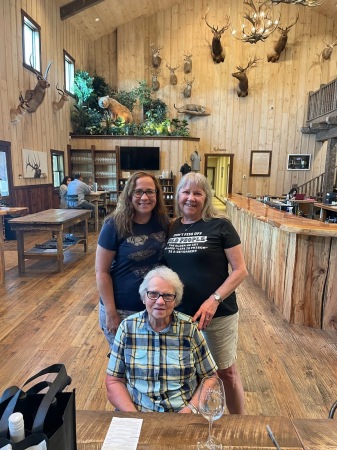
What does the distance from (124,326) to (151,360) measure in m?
0.17

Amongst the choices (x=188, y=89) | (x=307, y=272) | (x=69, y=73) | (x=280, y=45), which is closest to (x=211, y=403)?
(x=307, y=272)

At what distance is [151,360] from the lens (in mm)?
1279

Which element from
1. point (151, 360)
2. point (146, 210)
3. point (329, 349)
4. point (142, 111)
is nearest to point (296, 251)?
point (329, 349)

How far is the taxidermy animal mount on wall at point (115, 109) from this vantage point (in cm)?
1011

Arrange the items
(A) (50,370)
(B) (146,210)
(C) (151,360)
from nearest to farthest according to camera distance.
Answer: (A) (50,370), (C) (151,360), (B) (146,210)

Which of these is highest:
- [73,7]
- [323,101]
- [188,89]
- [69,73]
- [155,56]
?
[73,7]

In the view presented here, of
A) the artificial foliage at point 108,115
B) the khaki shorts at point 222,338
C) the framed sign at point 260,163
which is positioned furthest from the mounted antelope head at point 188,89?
the khaki shorts at point 222,338

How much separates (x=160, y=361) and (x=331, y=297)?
236 cm

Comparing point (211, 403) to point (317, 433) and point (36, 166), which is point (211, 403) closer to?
point (317, 433)

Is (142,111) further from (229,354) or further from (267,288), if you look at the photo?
(229,354)

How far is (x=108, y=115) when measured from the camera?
10320mm

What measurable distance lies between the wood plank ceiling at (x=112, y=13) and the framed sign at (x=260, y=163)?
4.87 metres

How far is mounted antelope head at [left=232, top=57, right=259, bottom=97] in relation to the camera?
410 inches

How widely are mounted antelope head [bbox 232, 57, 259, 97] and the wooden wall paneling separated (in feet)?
29.9
